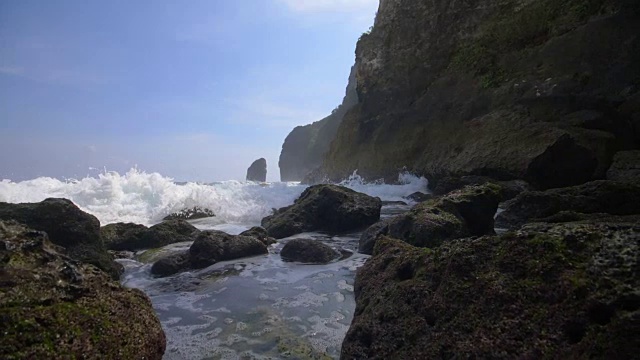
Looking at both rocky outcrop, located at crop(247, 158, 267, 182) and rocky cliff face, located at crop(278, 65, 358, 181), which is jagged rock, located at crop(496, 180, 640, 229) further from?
rocky outcrop, located at crop(247, 158, 267, 182)

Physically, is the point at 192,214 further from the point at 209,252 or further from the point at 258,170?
the point at 258,170

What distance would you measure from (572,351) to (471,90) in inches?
683

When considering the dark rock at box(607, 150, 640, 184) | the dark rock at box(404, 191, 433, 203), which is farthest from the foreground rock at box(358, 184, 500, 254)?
the dark rock at box(404, 191, 433, 203)

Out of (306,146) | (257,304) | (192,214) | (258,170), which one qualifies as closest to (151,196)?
(192,214)

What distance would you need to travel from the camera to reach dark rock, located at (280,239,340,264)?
24.5 feet

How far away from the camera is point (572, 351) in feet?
6.78

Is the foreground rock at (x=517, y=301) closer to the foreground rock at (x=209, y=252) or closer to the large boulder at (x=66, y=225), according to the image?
the foreground rock at (x=209, y=252)

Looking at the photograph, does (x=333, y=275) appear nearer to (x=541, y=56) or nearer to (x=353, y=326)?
(x=353, y=326)

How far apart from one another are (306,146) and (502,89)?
73978 mm

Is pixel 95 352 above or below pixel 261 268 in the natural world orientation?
above

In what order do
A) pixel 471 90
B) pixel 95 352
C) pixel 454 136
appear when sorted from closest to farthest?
pixel 95 352 → pixel 454 136 → pixel 471 90

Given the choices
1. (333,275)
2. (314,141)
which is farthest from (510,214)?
(314,141)

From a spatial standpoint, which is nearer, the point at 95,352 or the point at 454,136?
the point at 95,352

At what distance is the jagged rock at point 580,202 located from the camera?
651 cm
